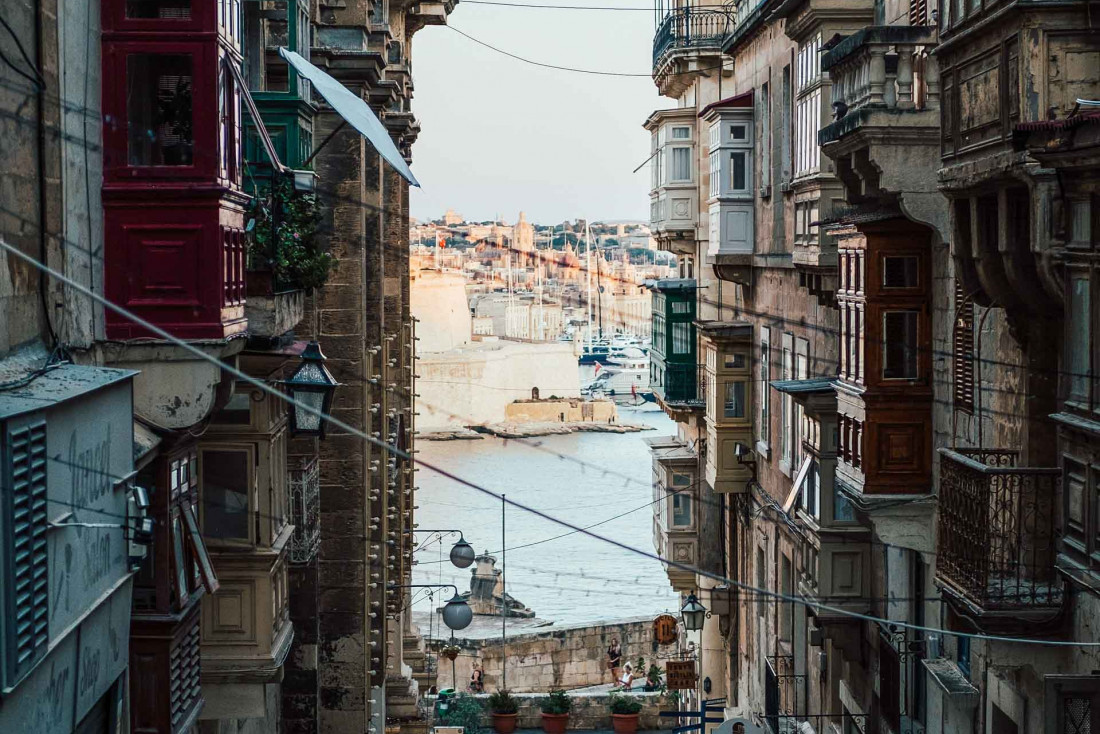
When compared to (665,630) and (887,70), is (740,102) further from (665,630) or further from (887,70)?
(665,630)

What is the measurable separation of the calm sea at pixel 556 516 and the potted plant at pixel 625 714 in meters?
12.9

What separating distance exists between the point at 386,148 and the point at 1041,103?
23.1ft

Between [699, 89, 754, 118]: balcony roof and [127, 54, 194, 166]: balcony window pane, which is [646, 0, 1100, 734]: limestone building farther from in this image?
[127, 54, 194, 166]: balcony window pane

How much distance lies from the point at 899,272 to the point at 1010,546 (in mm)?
4557

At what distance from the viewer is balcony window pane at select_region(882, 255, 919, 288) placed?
48.5 feet

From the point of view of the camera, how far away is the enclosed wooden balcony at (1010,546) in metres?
10.5

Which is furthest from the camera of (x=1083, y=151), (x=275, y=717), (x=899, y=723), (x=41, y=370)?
(x=899, y=723)

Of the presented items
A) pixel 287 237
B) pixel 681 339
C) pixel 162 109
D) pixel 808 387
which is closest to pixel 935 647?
pixel 808 387

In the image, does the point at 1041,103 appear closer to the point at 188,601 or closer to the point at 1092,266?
the point at 1092,266

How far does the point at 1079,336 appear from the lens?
31.9 feet

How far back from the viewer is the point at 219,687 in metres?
13.1

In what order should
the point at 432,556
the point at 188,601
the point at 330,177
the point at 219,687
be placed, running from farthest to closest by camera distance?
the point at 432,556 → the point at 330,177 → the point at 219,687 → the point at 188,601

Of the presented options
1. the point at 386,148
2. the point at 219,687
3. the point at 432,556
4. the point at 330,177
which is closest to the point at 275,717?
the point at 219,687

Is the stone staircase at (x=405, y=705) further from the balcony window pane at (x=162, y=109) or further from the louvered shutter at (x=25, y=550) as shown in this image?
the louvered shutter at (x=25, y=550)
